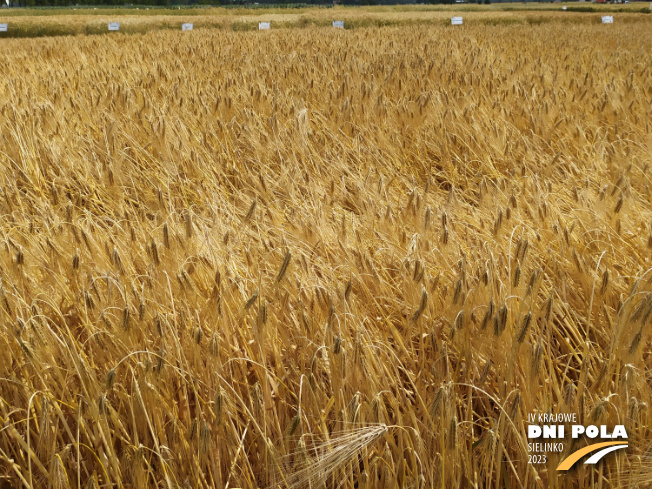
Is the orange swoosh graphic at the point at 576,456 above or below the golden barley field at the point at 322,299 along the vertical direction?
below

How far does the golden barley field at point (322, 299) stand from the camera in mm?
840

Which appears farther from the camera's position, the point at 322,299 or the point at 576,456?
the point at 322,299

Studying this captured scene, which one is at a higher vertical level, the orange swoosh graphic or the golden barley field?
the golden barley field

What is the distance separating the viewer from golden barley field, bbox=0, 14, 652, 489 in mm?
840

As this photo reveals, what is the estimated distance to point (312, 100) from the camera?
3.30m
